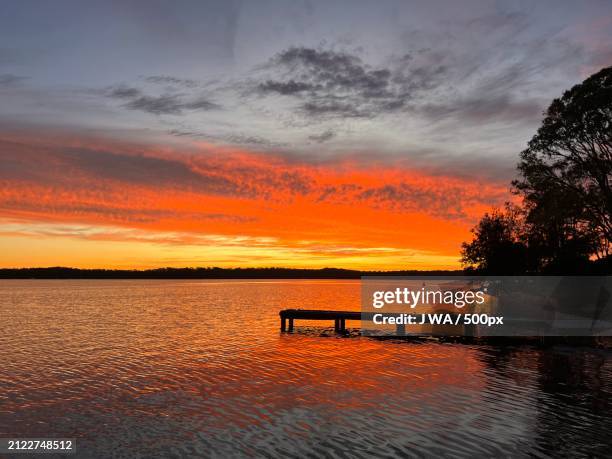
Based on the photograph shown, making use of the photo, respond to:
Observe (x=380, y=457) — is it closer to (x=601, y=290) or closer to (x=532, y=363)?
(x=532, y=363)

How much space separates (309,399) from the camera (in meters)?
20.7

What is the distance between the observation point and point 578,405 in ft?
63.1

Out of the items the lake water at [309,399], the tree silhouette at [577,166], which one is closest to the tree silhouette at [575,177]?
the tree silhouette at [577,166]

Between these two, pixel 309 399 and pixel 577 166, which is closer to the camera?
pixel 309 399

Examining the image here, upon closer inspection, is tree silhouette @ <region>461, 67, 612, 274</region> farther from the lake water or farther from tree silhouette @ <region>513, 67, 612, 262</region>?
the lake water

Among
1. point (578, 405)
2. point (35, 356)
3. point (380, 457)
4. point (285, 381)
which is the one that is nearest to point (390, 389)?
point (285, 381)

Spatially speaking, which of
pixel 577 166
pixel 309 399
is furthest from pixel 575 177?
pixel 309 399

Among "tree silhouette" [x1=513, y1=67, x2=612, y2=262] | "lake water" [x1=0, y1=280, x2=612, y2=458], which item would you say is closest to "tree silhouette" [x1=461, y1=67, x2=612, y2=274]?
"tree silhouette" [x1=513, y1=67, x2=612, y2=262]

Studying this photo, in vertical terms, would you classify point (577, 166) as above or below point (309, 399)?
above

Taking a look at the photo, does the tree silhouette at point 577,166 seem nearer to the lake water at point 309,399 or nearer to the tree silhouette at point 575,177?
the tree silhouette at point 575,177

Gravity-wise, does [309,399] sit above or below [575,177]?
below

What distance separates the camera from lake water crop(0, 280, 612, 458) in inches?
594

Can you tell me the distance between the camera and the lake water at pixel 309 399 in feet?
49.5

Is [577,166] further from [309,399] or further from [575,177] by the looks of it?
[309,399]
